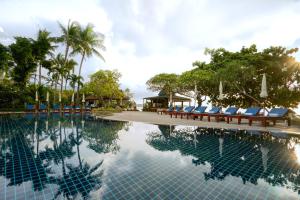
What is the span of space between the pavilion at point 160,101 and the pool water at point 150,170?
76.1 feet

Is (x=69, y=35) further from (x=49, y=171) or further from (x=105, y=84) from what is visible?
(x=49, y=171)

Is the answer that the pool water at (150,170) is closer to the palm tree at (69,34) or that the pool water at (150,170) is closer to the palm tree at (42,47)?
the palm tree at (69,34)

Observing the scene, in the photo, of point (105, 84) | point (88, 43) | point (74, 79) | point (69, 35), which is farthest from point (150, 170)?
point (105, 84)

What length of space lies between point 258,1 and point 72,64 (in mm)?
21381

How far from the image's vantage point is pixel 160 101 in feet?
108

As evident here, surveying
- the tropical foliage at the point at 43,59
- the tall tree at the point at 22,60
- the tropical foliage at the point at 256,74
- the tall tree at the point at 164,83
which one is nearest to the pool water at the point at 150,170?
the tropical foliage at the point at 256,74

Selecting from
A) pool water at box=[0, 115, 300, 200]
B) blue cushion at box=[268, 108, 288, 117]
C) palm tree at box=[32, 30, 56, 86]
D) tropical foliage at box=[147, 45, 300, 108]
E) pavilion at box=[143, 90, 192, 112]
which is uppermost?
palm tree at box=[32, 30, 56, 86]

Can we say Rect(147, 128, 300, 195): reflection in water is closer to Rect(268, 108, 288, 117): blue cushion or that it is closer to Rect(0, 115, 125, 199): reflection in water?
Rect(0, 115, 125, 199): reflection in water

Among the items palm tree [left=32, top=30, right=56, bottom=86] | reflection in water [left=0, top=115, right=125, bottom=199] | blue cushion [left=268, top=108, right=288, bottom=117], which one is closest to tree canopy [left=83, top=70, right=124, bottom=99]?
palm tree [left=32, top=30, right=56, bottom=86]

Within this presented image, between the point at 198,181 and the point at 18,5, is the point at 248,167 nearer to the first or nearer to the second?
the point at 198,181

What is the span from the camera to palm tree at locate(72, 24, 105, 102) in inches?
819

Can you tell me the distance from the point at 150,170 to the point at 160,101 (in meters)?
29.0

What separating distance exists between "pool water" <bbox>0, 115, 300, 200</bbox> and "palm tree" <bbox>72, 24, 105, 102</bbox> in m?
16.8

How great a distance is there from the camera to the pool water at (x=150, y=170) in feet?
9.81
